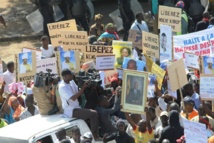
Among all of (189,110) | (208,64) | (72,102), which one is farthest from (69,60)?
(189,110)

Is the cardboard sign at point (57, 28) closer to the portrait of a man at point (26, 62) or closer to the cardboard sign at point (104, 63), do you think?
the portrait of a man at point (26, 62)

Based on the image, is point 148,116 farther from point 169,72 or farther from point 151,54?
point 151,54

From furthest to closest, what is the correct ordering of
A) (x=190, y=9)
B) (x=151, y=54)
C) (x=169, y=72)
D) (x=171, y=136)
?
(x=190, y=9)
(x=151, y=54)
(x=169, y=72)
(x=171, y=136)

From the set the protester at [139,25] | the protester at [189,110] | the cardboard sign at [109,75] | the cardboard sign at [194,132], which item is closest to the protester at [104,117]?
the protester at [189,110]

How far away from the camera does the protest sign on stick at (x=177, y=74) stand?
516 inches

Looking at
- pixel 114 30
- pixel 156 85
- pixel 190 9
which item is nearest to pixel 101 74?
pixel 156 85

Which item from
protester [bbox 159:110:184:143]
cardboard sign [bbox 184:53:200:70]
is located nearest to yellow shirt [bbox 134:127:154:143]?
protester [bbox 159:110:184:143]

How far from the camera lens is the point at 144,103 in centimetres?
1277

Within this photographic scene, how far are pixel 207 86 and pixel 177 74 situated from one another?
24.8 inches

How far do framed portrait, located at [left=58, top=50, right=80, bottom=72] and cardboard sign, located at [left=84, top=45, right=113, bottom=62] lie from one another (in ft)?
2.16

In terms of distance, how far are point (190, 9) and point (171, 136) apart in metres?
8.36

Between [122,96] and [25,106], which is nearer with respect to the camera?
[122,96]

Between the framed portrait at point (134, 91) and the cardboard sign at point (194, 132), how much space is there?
1.37m

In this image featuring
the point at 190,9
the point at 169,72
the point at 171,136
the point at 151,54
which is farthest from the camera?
the point at 190,9
